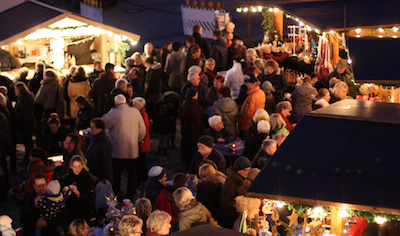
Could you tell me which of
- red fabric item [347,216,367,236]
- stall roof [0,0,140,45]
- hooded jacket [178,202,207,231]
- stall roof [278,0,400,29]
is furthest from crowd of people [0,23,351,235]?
stall roof [0,0,140,45]

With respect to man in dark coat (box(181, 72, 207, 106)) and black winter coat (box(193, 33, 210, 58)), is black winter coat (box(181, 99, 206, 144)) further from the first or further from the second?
black winter coat (box(193, 33, 210, 58))

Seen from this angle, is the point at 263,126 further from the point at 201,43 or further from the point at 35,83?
the point at 201,43

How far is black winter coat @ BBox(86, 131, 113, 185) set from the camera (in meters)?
9.38

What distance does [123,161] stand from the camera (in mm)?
10398

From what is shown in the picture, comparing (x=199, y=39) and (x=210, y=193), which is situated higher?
(x=199, y=39)

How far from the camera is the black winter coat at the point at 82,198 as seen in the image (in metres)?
8.27

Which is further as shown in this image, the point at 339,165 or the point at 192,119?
the point at 192,119

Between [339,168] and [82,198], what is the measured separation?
13.6 feet

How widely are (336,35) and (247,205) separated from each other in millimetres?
8132

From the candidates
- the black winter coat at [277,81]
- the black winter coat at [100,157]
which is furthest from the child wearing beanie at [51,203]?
the black winter coat at [277,81]

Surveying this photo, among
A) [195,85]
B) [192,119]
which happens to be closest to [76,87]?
[195,85]

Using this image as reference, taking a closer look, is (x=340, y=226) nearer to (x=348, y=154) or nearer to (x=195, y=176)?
(x=348, y=154)

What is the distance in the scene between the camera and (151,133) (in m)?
14.6

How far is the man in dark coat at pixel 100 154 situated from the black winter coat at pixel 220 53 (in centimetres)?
656
